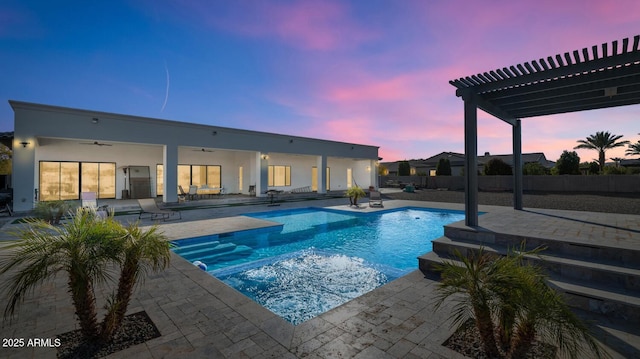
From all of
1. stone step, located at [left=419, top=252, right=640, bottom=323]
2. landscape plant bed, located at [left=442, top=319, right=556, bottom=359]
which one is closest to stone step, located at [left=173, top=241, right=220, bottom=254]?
landscape plant bed, located at [left=442, top=319, right=556, bottom=359]

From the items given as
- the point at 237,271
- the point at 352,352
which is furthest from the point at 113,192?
the point at 352,352

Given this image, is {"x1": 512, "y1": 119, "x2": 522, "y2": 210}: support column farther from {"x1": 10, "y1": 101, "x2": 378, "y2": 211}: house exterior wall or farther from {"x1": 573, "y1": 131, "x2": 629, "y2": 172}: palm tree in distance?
{"x1": 573, "y1": 131, "x2": 629, "y2": 172}: palm tree in distance

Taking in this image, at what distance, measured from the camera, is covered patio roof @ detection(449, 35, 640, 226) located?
4277 mm

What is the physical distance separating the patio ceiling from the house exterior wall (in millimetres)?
11897

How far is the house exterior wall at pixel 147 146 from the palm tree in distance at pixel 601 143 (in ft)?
69.4

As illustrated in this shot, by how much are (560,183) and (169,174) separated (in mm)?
25941

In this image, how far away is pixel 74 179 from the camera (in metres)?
13.0

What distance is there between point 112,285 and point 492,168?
26628 millimetres

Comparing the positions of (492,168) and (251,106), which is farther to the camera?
(492,168)

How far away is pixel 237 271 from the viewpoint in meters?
5.25

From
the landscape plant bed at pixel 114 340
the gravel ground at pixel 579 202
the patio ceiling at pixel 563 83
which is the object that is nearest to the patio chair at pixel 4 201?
the landscape plant bed at pixel 114 340

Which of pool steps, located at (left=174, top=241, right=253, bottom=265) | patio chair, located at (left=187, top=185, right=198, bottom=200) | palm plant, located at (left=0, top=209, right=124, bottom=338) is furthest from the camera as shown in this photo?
patio chair, located at (left=187, top=185, right=198, bottom=200)

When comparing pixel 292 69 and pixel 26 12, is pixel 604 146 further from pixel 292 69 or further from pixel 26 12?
pixel 26 12

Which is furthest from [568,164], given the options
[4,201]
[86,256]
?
[4,201]
